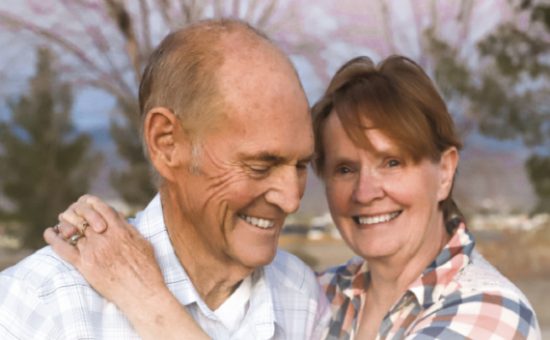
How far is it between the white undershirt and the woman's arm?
0.44ft

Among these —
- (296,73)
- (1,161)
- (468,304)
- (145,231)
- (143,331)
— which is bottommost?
(1,161)

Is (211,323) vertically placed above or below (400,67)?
below

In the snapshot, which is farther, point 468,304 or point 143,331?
point 468,304

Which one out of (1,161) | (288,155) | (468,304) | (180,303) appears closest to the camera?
(288,155)

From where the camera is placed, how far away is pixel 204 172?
176 cm

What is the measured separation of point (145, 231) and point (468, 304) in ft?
2.78

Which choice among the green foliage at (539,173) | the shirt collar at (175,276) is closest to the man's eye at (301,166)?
the shirt collar at (175,276)

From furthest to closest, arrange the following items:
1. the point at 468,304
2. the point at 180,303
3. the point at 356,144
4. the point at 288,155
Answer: the point at 356,144 < the point at 468,304 < the point at 180,303 < the point at 288,155

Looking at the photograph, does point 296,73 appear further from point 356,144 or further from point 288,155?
point 356,144

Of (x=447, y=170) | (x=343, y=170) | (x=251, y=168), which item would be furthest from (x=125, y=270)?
(x=447, y=170)

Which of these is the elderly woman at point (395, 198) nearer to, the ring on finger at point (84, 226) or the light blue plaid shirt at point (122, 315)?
the light blue plaid shirt at point (122, 315)

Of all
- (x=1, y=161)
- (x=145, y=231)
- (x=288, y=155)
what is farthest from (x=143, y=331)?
(x=1, y=161)

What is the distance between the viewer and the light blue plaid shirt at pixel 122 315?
1.69m

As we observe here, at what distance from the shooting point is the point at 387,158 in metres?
2.34
